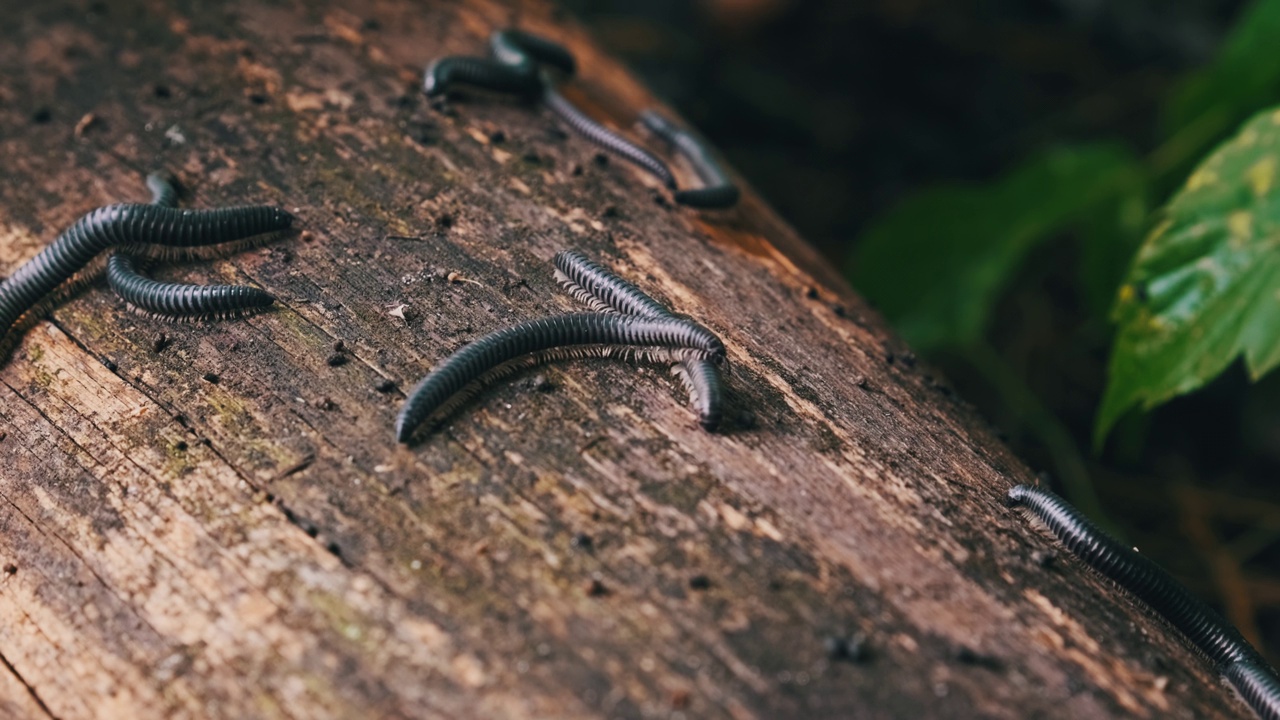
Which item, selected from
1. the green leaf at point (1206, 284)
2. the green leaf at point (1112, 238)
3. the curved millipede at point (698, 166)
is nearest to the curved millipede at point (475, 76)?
the curved millipede at point (698, 166)

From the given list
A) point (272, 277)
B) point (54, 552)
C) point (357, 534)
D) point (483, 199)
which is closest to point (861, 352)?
point (483, 199)

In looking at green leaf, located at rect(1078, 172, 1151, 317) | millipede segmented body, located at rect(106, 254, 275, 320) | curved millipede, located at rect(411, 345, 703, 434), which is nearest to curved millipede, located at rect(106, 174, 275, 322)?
millipede segmented body, located at rect(106, 254, 275, 320)

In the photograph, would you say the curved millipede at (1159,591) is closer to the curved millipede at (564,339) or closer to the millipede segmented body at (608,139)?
the curved millipede at (564,339)

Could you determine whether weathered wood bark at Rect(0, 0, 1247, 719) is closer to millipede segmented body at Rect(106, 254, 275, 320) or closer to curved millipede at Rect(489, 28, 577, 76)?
millipede segmented body at Rect(106, 254, 275, 320)

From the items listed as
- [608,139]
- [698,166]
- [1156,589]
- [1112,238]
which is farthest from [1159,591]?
[1112,238]

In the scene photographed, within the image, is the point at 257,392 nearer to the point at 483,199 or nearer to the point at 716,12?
the point at 483,199

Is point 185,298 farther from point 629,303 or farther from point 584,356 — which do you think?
point 629,303
